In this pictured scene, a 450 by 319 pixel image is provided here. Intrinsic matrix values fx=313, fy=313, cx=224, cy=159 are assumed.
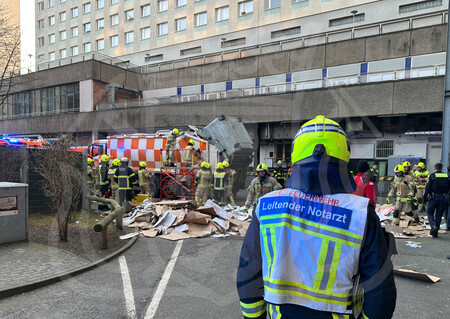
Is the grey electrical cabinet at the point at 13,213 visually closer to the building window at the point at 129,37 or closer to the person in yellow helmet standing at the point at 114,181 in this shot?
the person in yellow helmet standing at the point at 114,181

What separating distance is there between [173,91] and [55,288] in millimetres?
25008

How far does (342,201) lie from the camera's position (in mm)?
1571

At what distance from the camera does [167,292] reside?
430 cm

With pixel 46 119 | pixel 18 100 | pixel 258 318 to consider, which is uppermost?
pixel 18 100

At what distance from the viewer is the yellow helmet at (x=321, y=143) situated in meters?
1.63

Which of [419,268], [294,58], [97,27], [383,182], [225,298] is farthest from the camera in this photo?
[97,27]

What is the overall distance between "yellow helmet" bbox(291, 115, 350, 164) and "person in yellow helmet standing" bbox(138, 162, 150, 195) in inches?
402

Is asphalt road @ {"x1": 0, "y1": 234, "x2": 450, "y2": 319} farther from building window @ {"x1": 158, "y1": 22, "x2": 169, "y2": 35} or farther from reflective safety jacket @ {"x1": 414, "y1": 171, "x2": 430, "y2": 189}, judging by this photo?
building window @ {"x1": 158, "y1": 22, "x2": 169, "y2": 35}

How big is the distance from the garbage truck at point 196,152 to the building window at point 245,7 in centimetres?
2064

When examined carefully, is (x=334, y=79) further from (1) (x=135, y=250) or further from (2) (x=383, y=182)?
(1) (x=135, y=250)

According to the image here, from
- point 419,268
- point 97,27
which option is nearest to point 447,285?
point 419,268

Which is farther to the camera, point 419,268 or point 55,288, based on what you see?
point 419,268

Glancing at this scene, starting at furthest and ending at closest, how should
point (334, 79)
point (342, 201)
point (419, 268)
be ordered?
point (334, 79) → point (419, 268) → point (342, 201)

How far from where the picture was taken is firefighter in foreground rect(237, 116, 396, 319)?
1.51 metres
